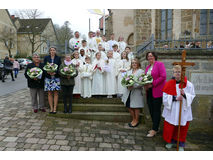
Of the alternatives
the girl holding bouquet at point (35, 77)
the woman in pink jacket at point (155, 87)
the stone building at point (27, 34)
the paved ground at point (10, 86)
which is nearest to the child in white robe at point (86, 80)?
the girl holding bouquet at point (35, 77)

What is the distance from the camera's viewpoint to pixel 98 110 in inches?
218

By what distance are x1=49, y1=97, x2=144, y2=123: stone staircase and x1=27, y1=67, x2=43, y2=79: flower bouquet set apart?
1201 millimetres

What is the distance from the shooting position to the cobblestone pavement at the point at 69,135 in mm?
3730

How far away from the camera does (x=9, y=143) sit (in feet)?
12.4

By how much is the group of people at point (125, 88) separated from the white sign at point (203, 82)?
1432 mm

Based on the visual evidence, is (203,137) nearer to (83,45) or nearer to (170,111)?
(170,111)

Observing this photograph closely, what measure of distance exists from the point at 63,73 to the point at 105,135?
6.89ft

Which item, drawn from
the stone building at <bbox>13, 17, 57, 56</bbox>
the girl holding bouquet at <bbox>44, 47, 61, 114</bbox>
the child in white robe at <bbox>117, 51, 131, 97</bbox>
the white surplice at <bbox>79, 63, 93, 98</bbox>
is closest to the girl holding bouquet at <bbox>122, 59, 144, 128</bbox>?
the child in white robe at <bbox>117, 51, 131, 97</bbox>

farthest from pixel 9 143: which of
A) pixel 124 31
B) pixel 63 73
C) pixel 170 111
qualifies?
pixel 124 31

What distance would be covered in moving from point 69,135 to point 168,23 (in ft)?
38.1

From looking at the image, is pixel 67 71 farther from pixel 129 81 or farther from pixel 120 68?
pixel 120 68

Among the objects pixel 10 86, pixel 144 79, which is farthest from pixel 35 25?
pixel 144 79

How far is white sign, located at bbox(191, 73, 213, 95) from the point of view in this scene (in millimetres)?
4910

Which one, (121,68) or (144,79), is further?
(121,68)
